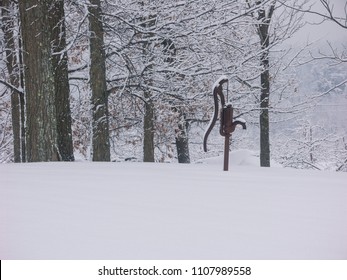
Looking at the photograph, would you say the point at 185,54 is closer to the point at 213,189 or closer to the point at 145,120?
the point at 145,120

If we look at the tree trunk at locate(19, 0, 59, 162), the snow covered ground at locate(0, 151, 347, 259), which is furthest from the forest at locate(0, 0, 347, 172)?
the snow covered ground at locate(0, 151, 347, 259)

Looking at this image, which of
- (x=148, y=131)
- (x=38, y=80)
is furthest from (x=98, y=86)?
(x=148, y=131)

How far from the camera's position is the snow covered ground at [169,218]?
1.75m

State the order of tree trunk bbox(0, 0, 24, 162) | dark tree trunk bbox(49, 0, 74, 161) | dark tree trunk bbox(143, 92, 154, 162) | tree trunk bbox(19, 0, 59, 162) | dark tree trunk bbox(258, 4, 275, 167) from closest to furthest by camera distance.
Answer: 1. tree trunk bbox(19, 0, 59, 162)
2. dark tree trunk bbox(49, 0, 74, 161)
3. tree trunk bbox(0, 0, 24, 162)
4. dark tree trunk bbox(143, 92, 154, 162)
5. dark tree trunk bbox(258, 4, 275, 167)

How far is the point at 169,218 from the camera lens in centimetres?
222

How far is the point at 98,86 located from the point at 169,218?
6.19 m

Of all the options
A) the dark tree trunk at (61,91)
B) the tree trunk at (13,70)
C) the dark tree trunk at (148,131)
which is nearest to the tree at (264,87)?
the dark tree trunk at (148,131)

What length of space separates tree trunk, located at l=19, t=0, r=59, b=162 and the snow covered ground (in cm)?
284

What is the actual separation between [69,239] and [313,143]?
25.5 metres

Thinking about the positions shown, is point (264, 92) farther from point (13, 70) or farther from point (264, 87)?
point (13, 70)

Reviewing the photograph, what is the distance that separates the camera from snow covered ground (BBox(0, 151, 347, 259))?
5.75 feet

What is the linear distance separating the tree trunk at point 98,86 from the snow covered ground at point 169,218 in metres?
4.61

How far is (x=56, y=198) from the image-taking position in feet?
8.84

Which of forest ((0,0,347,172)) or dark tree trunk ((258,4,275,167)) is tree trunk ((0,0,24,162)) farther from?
dark tree trunk ((258,4,275,167))
